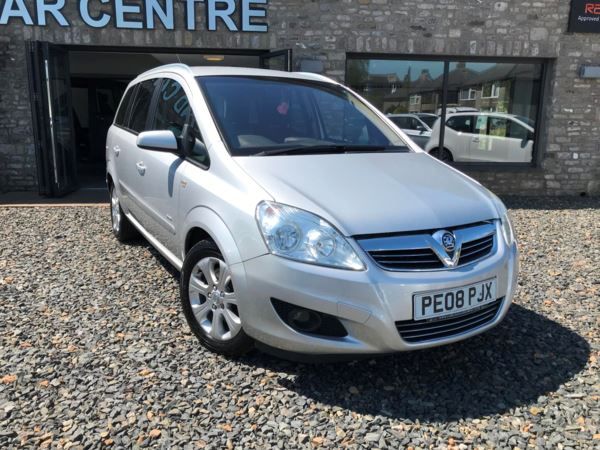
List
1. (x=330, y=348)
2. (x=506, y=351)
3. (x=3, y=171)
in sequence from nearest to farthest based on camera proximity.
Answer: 1. (x=330, y=348)
2. (x=506, y=351)
3. (x=3, y=171)

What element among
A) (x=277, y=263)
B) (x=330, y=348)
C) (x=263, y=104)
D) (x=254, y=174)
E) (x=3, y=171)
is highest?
(x=263, y=104)

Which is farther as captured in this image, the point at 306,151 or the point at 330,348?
the point at 306,151

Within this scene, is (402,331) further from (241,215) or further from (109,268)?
(109,268)

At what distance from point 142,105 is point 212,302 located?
7.88 feet

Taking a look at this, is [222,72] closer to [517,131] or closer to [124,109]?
[124,109]

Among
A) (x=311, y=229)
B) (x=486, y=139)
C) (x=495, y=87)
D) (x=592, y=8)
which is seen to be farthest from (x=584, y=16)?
(x=311, y=229)

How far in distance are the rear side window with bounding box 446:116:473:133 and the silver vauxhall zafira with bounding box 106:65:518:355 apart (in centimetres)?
647

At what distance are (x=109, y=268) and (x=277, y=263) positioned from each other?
111 inches

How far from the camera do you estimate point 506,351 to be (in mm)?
3309

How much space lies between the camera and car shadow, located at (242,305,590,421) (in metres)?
2.72

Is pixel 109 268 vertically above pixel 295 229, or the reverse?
pixel 295 229

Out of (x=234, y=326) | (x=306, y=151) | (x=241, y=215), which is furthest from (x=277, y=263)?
(x=306, y=151)

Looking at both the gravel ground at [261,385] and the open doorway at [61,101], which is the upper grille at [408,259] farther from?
the open doorway at [61,101]

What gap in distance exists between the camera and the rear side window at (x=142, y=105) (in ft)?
14.7
